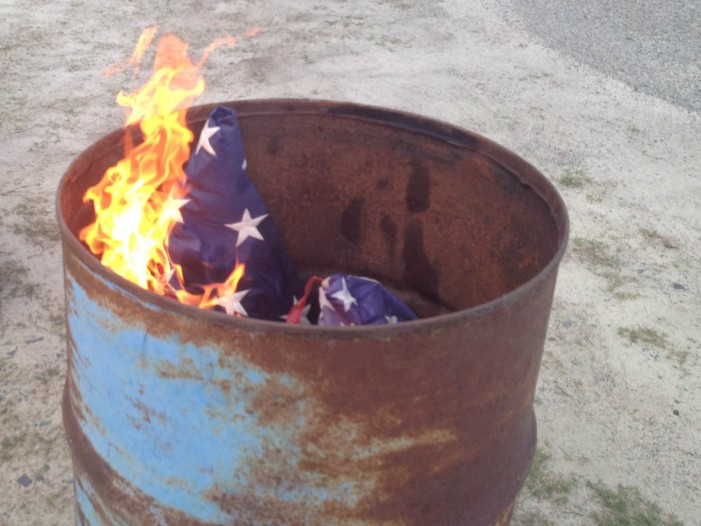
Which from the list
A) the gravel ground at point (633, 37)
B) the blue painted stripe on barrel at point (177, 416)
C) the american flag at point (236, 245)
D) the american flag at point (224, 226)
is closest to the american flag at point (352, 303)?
the american flag at point (236, 245)

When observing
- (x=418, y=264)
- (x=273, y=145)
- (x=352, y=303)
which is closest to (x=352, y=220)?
(x=418, y=264)

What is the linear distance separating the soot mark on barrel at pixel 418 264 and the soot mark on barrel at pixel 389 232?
0.13ft

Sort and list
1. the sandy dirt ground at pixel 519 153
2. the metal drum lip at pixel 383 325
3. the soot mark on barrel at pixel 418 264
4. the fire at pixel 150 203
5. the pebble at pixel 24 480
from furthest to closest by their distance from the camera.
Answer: the sandy dirt ground at pixel 519 153 < the pebble at pixel 24 480 < the soot mark on barrel at pixel 418 264 < the fire at pixel 150 203 < the metal drum lip at pixel 383 325

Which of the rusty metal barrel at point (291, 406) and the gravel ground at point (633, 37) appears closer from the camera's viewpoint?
the rusty metal barrel at point (291, 406)

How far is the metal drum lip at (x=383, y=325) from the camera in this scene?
127 cm

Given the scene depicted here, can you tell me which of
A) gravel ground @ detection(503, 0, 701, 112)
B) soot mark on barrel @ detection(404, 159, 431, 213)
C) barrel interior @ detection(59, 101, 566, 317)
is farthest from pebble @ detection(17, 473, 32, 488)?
gravel ground @ detection(503, 0, 701, 112)

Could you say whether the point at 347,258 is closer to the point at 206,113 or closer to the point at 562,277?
the point at 206,113

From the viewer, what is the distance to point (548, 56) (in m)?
6.52

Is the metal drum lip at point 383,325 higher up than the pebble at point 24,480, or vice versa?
the metal drum lip at point 383,325

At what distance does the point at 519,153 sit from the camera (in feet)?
16.1

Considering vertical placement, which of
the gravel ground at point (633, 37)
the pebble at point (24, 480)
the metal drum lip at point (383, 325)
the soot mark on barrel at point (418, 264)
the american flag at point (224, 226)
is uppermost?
the metal drum lip at point (383, 325)

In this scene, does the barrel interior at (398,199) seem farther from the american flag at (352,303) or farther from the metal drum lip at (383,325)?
the american flag at (352,303)

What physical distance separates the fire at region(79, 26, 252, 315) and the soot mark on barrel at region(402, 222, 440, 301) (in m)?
0.59

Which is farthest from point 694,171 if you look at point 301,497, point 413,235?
point 301,497
